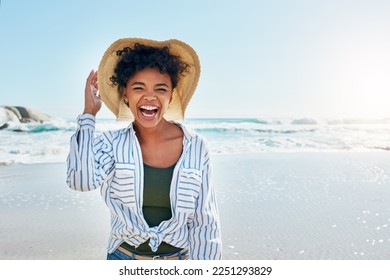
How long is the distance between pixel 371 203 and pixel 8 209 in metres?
2.16

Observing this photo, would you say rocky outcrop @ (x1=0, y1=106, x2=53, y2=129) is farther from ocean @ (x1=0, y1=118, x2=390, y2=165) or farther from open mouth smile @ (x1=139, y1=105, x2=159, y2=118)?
open mouth smile @ (x1=139, y1=105, x2=159, y2=118)

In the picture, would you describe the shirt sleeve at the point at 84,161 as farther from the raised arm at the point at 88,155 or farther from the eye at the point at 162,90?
the eye at the point at 162,90

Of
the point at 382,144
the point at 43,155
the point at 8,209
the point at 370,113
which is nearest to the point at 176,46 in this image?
the point at 8,209

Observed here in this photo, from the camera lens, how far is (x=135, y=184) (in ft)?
3.78

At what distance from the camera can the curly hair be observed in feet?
3.98

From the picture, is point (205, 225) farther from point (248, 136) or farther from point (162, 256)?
point (248, 136)

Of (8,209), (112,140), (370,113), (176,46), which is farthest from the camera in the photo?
(370,113)

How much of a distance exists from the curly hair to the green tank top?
250 millimetres

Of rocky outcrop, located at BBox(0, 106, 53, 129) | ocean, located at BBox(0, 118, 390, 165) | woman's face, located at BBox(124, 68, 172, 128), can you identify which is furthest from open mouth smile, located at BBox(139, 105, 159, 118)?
rocky outcrop, located at BBox(0, 106, 53, 129)

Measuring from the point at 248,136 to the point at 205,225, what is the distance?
5901 mm

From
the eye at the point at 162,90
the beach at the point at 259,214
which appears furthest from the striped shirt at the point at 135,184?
the beach at the point at 259,214
